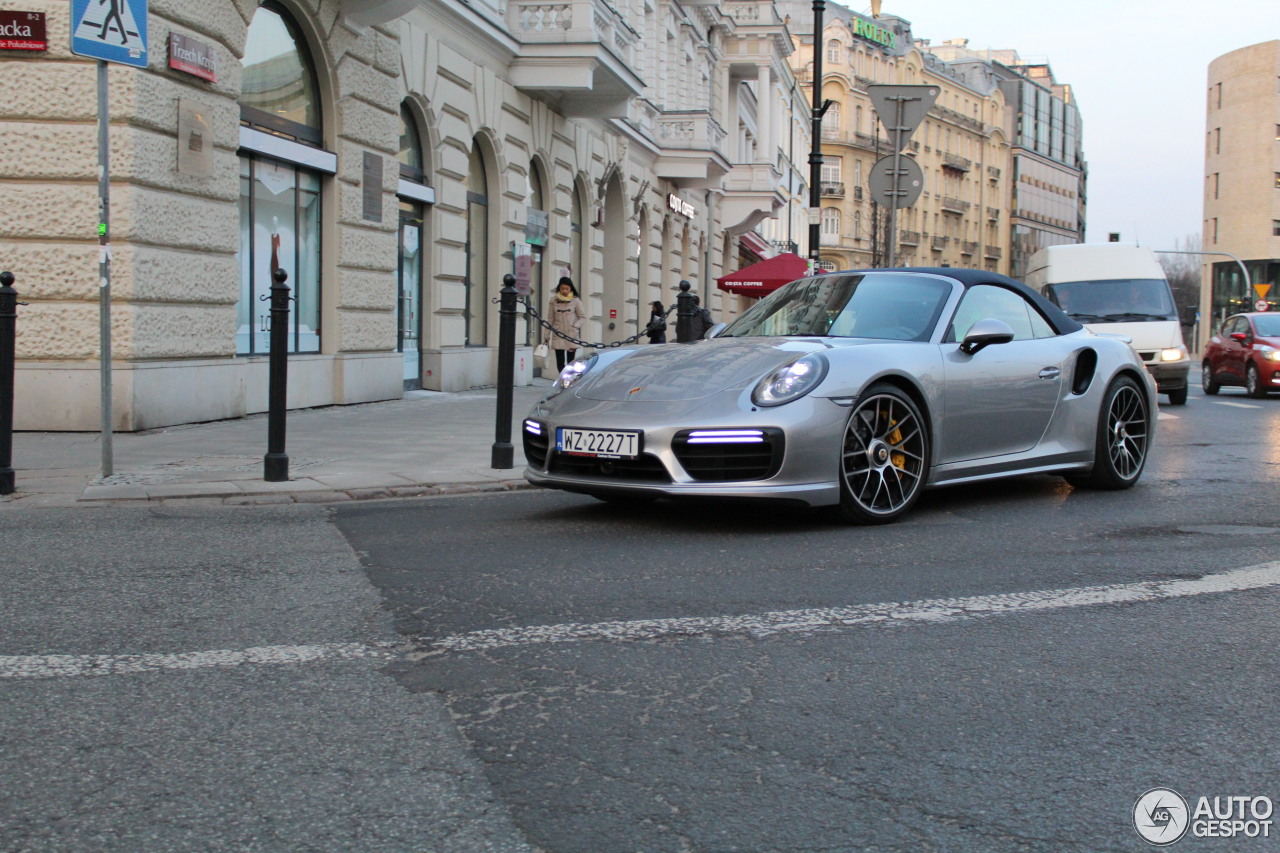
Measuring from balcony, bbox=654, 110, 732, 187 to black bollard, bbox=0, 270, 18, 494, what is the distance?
80.9 ft

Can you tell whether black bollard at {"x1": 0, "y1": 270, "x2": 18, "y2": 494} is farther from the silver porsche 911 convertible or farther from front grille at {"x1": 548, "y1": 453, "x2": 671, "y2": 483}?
front grille at {"x1": 548, "y1": 453, "x2": 671, "y2": 483}

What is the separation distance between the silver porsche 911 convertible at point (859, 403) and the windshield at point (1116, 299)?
40.7 feet

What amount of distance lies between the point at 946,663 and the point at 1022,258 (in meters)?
133

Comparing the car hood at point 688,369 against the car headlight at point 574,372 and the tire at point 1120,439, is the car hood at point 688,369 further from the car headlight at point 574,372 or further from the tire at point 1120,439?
the tire at point 1120,439

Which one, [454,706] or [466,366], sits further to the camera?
[466,366]

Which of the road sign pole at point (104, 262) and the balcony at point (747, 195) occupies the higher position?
the balcony at point (747, 195)

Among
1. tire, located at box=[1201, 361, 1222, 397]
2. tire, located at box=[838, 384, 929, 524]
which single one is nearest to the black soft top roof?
tire, located at box=[838, 384, 929, 524]

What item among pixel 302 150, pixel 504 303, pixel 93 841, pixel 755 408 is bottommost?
pixel 93 841

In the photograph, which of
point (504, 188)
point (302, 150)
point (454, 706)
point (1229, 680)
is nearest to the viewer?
point (454, 706)

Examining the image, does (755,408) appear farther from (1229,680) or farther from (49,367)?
(49,367)

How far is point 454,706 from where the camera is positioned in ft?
11.1

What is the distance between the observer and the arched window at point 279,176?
13.4m

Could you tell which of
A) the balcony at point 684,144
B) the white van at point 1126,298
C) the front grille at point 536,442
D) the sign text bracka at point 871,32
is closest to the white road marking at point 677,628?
the front grille at point 536,442

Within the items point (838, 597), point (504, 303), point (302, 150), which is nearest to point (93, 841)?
point (838, 597)
